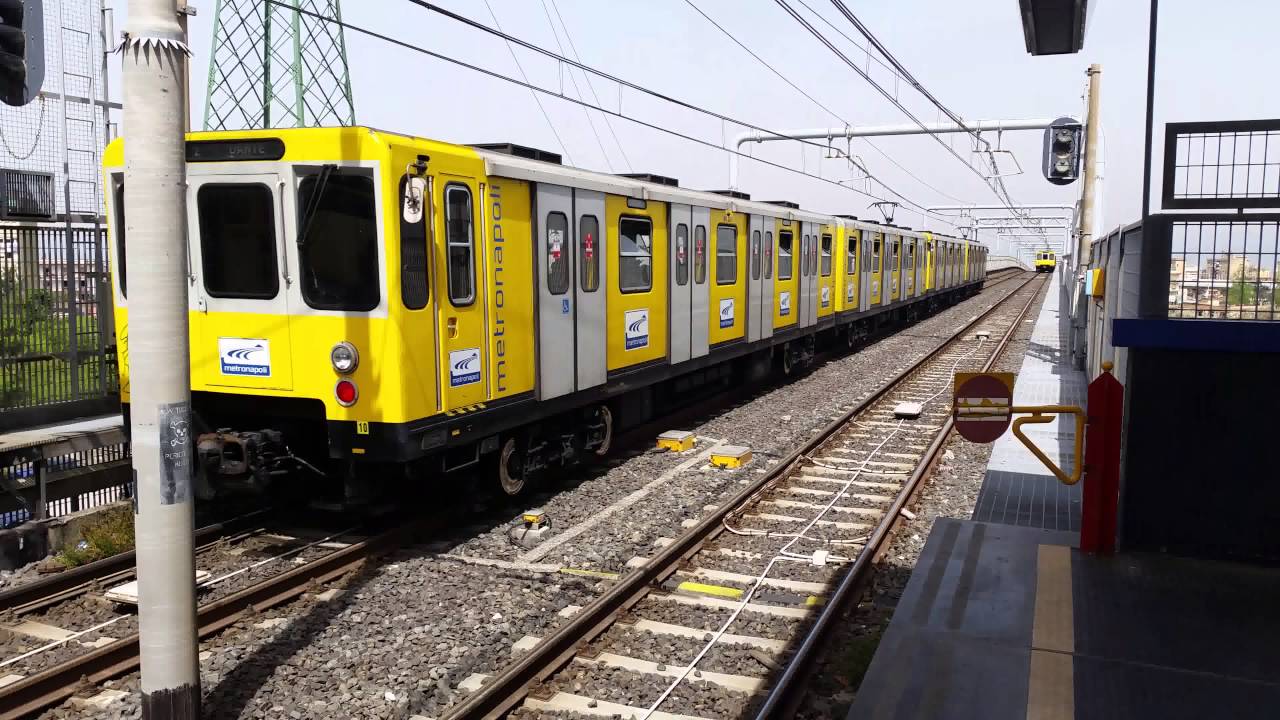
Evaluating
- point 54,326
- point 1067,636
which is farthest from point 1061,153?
point 54,326

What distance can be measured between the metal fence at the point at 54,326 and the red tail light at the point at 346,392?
3.88 m

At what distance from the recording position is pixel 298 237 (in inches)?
291

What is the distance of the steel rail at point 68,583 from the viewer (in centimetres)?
655

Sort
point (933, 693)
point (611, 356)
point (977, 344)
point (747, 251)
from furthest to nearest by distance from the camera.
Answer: point (977, 344) < point (747, 251) < point (611, 356) < point (933, 693)

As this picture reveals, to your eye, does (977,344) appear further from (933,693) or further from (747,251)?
(933,693)

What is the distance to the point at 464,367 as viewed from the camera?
8000mm

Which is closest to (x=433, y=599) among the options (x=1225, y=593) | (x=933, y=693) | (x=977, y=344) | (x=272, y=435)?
(x=272, y=435)

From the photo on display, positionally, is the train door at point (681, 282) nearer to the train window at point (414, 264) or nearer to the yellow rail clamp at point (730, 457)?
the yellow rail clamp at point (730, 457)

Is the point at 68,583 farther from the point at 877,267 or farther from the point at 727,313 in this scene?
the point at 877,267

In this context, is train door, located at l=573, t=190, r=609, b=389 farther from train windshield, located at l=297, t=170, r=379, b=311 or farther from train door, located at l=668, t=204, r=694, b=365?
train windshield, located at l=297, t=170, r=379, b=311

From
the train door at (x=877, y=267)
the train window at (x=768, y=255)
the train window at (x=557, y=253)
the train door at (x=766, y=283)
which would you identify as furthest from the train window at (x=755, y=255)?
the train door at (x=877, y=267)

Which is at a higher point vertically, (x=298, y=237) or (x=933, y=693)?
(x=298, y=237)

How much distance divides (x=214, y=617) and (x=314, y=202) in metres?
2.98

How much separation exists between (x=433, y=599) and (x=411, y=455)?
110 centimetres
